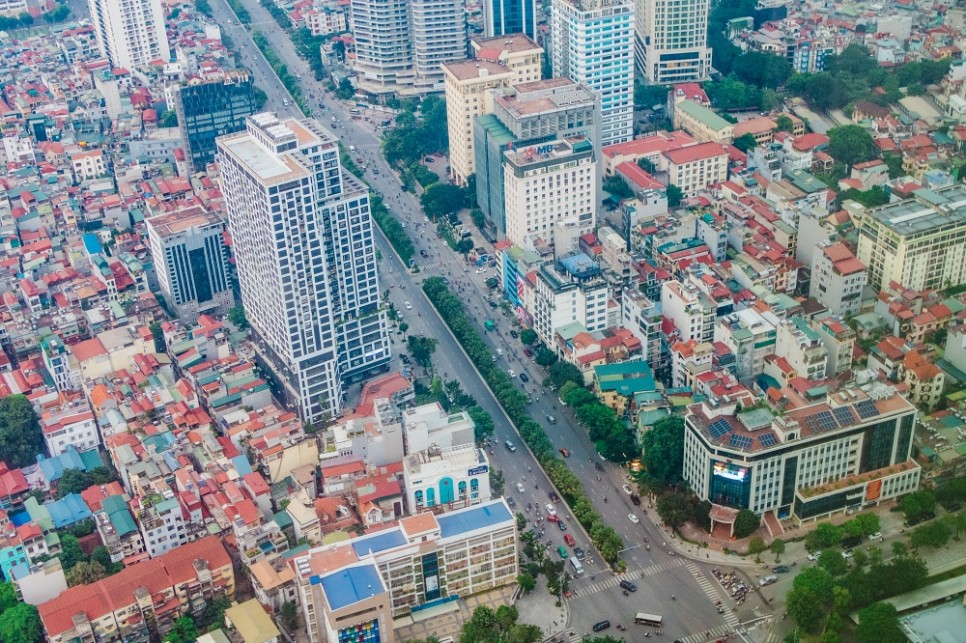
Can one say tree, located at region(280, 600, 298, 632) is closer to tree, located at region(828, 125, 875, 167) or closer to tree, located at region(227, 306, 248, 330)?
tree, located at region(227, 306, 248, 330)

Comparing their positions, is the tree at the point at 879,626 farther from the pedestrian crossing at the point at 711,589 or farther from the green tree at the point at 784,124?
the green tree at the point at 784,124

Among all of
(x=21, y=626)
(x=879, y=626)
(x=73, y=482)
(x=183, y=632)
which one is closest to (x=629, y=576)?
(x=879, y=626)

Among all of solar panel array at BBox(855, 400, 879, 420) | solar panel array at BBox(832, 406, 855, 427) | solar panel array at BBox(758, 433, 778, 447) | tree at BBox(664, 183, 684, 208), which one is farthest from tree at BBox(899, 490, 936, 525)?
tree at BBox(664, 183, 684, 208)

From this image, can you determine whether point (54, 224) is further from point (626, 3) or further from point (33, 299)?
point (626, 3)

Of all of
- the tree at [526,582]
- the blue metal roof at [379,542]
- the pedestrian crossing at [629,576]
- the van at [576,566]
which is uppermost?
the blue metal roof at [379,542]

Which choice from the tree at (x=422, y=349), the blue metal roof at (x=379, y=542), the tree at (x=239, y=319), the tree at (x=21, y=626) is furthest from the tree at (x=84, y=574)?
the tree at (x=422, y=349)

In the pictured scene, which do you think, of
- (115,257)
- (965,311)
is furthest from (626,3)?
(115,257)

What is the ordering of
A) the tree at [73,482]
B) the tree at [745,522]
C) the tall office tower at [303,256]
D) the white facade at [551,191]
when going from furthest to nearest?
1. the white facade at [551,191]
2. the tall office tower at [303,256]
3. the tree at [73,482]
4. the tree at [745,522]
